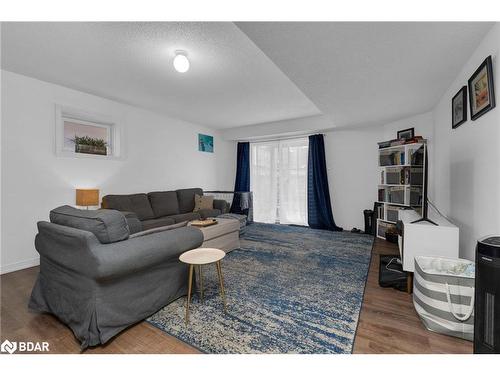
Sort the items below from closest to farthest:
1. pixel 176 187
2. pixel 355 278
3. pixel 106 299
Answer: pixel 106 299, pixel 355 278, pixel 176 187

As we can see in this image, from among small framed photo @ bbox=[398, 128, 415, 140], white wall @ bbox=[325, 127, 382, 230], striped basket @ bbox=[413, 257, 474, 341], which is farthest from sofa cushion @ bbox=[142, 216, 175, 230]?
small framed photo @ bbox=[398, 128, 415, 140]

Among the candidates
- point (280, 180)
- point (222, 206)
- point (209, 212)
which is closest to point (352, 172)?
point (280, 180)

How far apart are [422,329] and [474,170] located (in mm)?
1418

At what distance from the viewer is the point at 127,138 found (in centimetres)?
411

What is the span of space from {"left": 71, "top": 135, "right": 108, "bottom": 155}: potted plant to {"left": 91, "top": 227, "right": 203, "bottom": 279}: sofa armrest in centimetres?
260

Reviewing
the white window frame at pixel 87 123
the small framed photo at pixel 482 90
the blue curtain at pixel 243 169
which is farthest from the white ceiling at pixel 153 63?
the blue curtain at pixel 243 169

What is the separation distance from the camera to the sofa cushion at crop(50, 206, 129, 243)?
5.21ft

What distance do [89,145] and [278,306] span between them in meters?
3.60

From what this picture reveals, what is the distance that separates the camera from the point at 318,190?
210 inches
